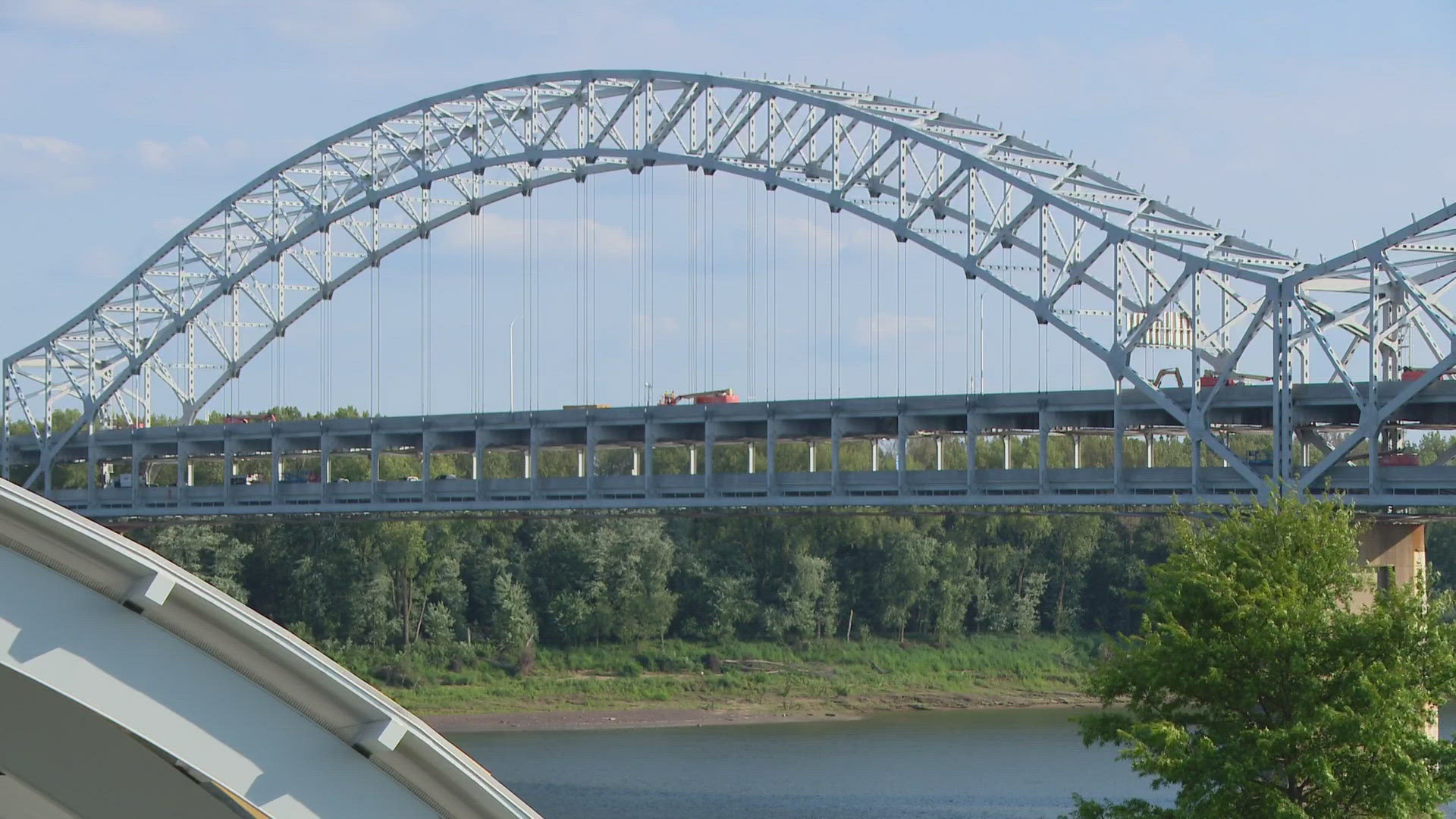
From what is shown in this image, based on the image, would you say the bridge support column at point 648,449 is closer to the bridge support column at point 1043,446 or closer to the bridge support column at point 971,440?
the bridge support column at point 971,440

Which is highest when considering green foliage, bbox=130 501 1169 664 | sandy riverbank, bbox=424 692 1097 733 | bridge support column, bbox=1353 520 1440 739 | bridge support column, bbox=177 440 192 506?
bridge support column, bbox=177 440 192 506

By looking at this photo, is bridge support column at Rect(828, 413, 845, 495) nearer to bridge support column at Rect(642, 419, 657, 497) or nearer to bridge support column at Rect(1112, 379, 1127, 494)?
bridge support column at Rect(642, 419, 657, 497)

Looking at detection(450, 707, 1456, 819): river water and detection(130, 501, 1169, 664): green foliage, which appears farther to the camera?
detection(130, 501, 1169, 664): green foliage

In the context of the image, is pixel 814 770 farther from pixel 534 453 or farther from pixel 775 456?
pixel 534 453

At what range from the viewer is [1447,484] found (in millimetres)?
39375

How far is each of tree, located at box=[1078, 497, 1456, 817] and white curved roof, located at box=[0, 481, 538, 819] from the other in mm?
15017

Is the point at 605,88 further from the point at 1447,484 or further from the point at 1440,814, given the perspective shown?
the point at 1440,814

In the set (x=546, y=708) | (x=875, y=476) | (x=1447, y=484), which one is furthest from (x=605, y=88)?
(x=1447, y=484)

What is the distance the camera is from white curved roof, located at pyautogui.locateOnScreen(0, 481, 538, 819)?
25.7 feet

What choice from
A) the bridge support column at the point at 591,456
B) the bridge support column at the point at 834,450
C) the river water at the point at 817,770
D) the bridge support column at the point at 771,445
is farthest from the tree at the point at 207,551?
the bridge support column at the point at 834,450

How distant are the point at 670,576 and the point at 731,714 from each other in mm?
13880

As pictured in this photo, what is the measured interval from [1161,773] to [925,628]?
65.1 metres

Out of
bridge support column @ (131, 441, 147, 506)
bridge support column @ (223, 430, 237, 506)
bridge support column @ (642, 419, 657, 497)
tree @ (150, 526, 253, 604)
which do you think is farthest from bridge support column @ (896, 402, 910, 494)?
tree @ (150, 526, 253, 604)

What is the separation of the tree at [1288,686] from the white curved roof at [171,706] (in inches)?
591
